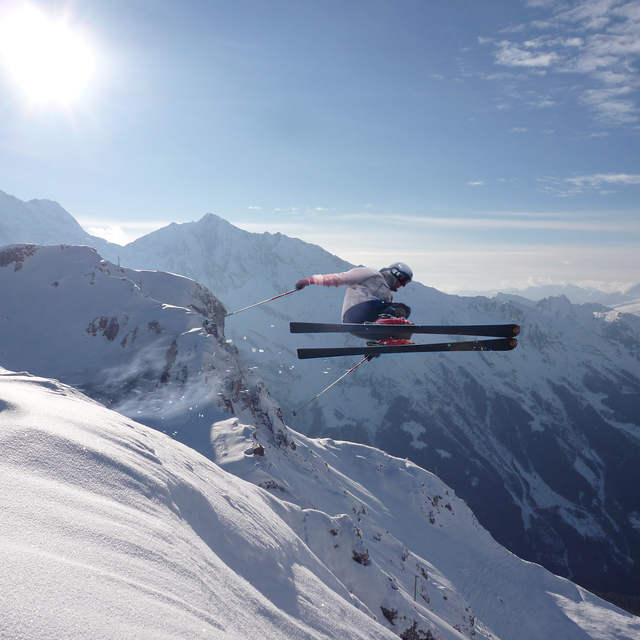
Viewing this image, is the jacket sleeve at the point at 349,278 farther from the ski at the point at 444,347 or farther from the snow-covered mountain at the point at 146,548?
the snow-covered mountain at the point at 146,548

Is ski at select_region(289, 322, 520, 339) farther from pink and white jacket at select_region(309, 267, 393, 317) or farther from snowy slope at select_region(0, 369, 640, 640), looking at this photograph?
snowy slope at select_region(0, 369, 640, 640)

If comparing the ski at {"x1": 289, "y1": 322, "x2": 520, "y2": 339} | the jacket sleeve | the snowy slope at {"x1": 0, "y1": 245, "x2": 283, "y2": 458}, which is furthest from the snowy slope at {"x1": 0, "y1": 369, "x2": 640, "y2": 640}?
the snowy slope at {"x1": 0, "y1": 245, "x2": 283, "y2": 458}

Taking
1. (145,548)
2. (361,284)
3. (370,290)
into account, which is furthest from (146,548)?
(361,284)

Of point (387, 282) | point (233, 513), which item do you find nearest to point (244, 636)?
point (233, 513)

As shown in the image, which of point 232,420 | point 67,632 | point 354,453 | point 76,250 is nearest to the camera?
point 67,632

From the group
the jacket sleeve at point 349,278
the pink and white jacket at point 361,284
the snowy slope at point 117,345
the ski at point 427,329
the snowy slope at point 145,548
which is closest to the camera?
the snowy slope at point 145,548

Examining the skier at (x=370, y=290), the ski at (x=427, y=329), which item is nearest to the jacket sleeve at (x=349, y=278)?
the skier at (x=370, y=290)

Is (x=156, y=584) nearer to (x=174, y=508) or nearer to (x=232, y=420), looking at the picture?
(x=174, y=508)
